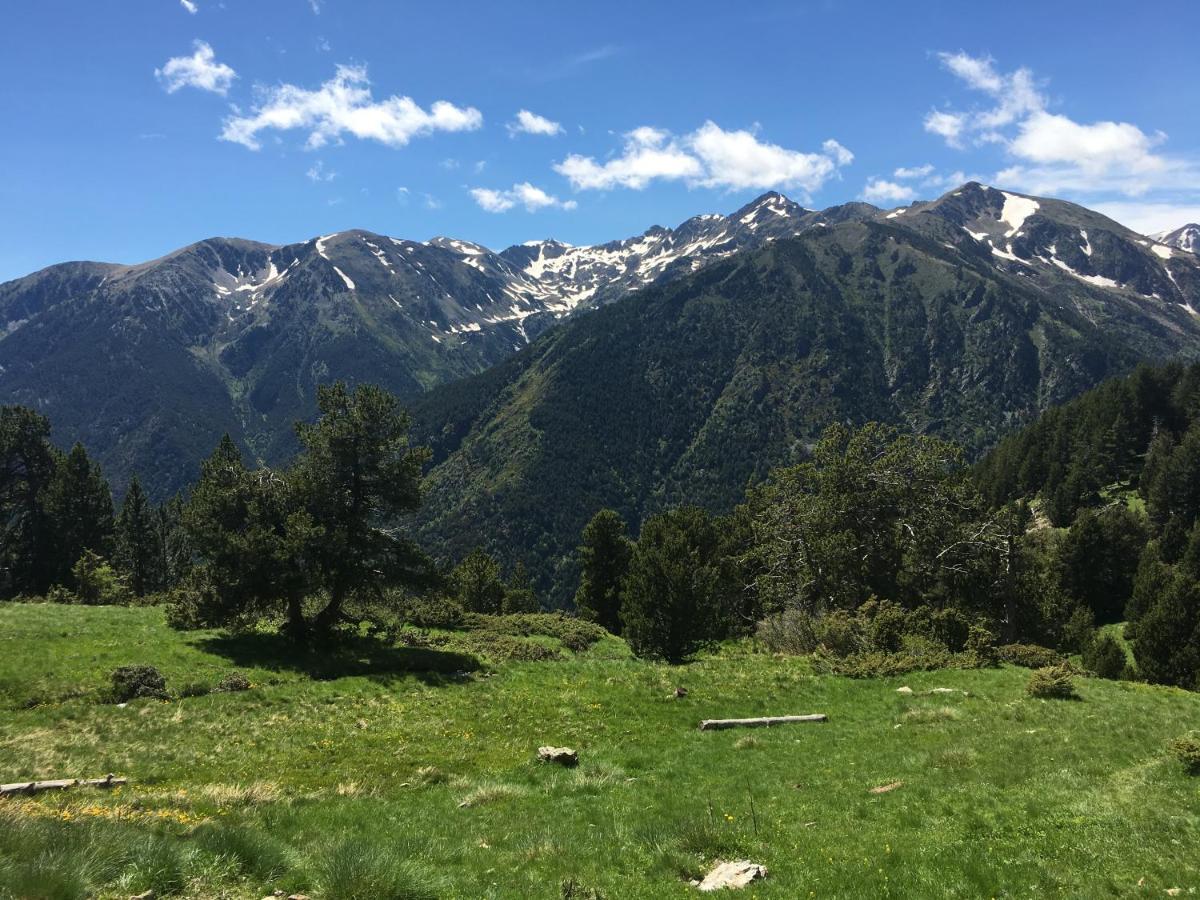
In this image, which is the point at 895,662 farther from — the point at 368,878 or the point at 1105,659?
the point at 368,878

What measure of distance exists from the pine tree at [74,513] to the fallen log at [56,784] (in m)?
64.9

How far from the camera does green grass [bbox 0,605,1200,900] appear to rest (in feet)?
36.7

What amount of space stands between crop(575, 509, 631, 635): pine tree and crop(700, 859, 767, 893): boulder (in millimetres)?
59811

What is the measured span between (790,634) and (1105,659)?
58.9ft

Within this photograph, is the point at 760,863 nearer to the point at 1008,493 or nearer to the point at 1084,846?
the point at 1084,846

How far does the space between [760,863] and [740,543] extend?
62.9 metres

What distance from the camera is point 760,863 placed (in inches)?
497

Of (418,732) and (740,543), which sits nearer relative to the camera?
(418,732)

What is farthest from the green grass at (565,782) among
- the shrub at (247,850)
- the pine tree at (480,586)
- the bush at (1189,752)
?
the pine tree at (480,586)

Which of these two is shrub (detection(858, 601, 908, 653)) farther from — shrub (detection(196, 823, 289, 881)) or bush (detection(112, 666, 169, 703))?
bush (detection(112, 666, 169, 703))

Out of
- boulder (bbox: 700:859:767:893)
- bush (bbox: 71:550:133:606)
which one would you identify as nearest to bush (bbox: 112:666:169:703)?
boulder (bbox: 700:859:767:893)

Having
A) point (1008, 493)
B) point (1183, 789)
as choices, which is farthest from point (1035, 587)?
point (1008, 493)

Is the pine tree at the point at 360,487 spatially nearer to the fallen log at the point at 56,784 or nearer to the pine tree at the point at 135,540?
the fallen log at the point at 56,784

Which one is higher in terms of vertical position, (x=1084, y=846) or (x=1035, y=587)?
(x=1084, y=846)
